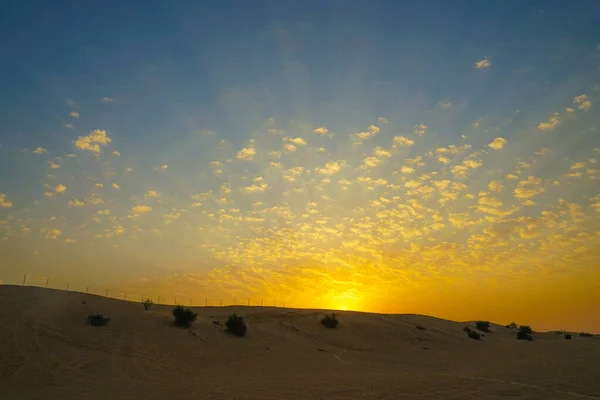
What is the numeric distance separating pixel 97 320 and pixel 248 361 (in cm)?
901

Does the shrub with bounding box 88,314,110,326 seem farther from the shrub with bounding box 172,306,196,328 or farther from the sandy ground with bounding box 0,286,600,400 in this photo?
the shrub with bounding box 172,306,196,328

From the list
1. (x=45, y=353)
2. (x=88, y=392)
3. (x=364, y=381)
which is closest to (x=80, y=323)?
(x=45, y=353)

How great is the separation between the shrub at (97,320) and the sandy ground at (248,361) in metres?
0.48

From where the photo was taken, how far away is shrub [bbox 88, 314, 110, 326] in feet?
76.0

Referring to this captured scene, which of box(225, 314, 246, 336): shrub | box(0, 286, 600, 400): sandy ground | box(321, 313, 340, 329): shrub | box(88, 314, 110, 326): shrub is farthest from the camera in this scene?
box(321, 313, 340, 329): shrub

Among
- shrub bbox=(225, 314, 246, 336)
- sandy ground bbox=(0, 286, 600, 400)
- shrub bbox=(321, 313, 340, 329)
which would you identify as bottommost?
sandy ground bbox=(0, 286, 600, 400)

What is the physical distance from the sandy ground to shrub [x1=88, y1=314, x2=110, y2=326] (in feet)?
1.58

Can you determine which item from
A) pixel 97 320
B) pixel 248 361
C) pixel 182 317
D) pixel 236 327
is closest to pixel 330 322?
pixel 236 327

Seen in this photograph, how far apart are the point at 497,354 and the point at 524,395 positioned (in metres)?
13.9

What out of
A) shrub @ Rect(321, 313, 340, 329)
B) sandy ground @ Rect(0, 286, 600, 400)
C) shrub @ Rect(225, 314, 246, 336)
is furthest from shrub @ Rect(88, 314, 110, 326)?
shrub @ Rect(321, 313, 340, 329)

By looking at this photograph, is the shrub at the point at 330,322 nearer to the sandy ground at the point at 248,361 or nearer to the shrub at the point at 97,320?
the sandy ground at the point at 248,361

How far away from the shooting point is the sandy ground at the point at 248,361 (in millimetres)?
13867

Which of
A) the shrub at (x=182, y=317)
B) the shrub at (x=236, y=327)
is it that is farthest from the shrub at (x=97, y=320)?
the shrub at (x=236, y=327)

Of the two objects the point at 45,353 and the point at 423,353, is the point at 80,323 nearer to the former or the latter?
the point at 45,353
